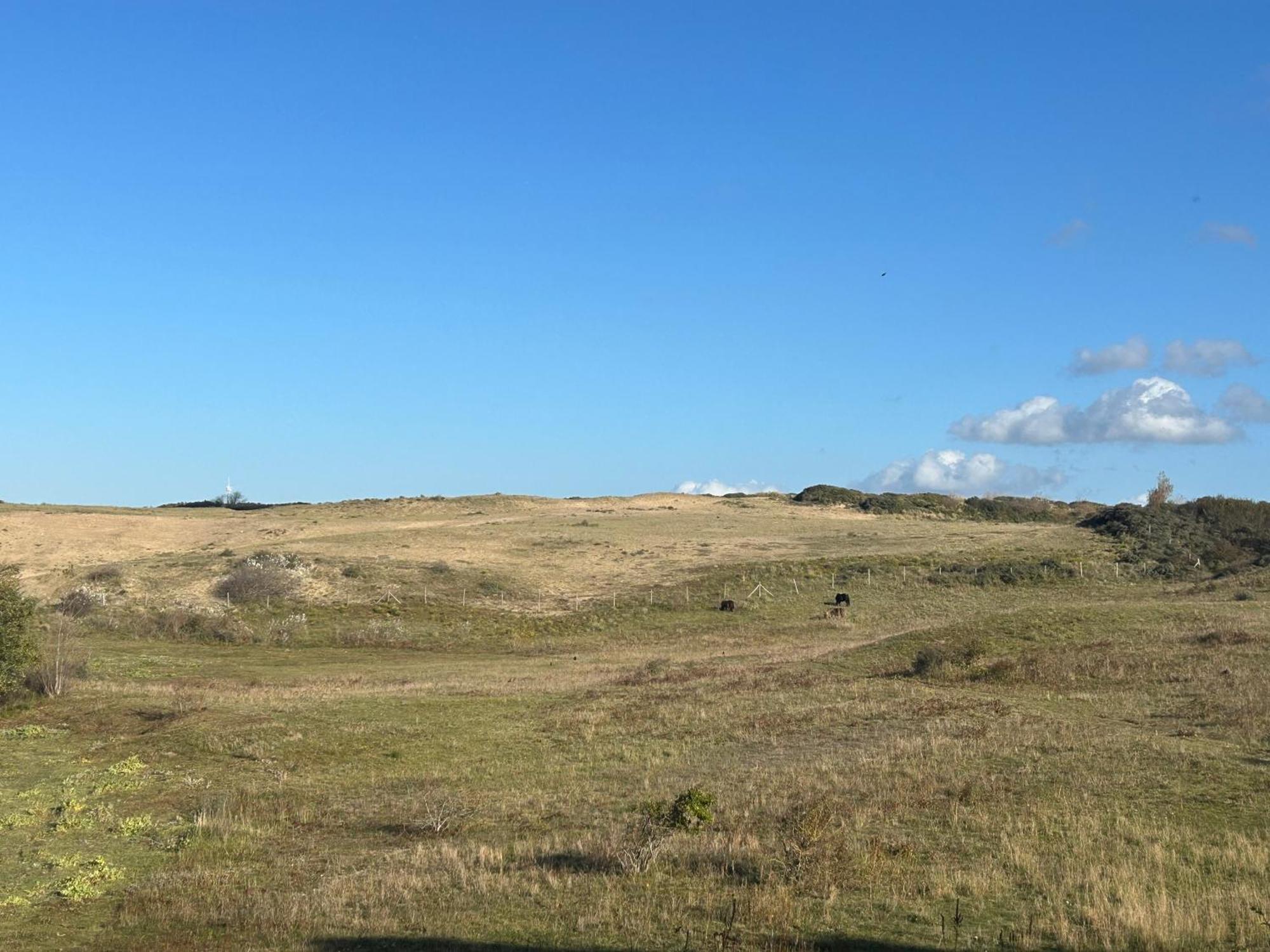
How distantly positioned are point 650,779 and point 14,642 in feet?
74.6

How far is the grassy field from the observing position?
1279 centimetres

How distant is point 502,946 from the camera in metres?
12.0

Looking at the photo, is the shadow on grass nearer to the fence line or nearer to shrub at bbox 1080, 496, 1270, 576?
the fence line

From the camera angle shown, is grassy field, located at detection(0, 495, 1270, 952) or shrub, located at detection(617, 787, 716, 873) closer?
grassy field, located at detection(0, 495, 1270, 952)

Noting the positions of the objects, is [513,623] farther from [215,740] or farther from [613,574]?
[215,740]

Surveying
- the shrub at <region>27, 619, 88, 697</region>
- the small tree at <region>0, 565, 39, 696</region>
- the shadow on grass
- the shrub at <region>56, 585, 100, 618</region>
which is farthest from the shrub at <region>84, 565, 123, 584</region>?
the shadow on grass

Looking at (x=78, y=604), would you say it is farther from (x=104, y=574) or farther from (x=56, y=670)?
(x=56, y=670)

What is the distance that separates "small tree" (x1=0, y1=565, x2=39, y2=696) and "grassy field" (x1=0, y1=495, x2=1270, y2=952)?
1.09m

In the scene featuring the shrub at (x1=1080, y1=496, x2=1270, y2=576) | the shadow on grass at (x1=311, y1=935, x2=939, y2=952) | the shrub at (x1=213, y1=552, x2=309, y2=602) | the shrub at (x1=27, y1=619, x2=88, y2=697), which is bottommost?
the shrub at (x1=27, y1=619, x2=88, y2=697)

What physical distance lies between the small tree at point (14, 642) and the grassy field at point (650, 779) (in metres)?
1.09

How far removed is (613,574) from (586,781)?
51708 millimetres

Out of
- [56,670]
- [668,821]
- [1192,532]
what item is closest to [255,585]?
[56,670]

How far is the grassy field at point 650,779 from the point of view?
504 inches

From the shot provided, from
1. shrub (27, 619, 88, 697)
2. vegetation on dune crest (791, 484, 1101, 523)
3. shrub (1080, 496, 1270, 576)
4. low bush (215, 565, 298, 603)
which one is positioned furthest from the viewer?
vegetation on dune crest (791, 484, 1101, 523)
